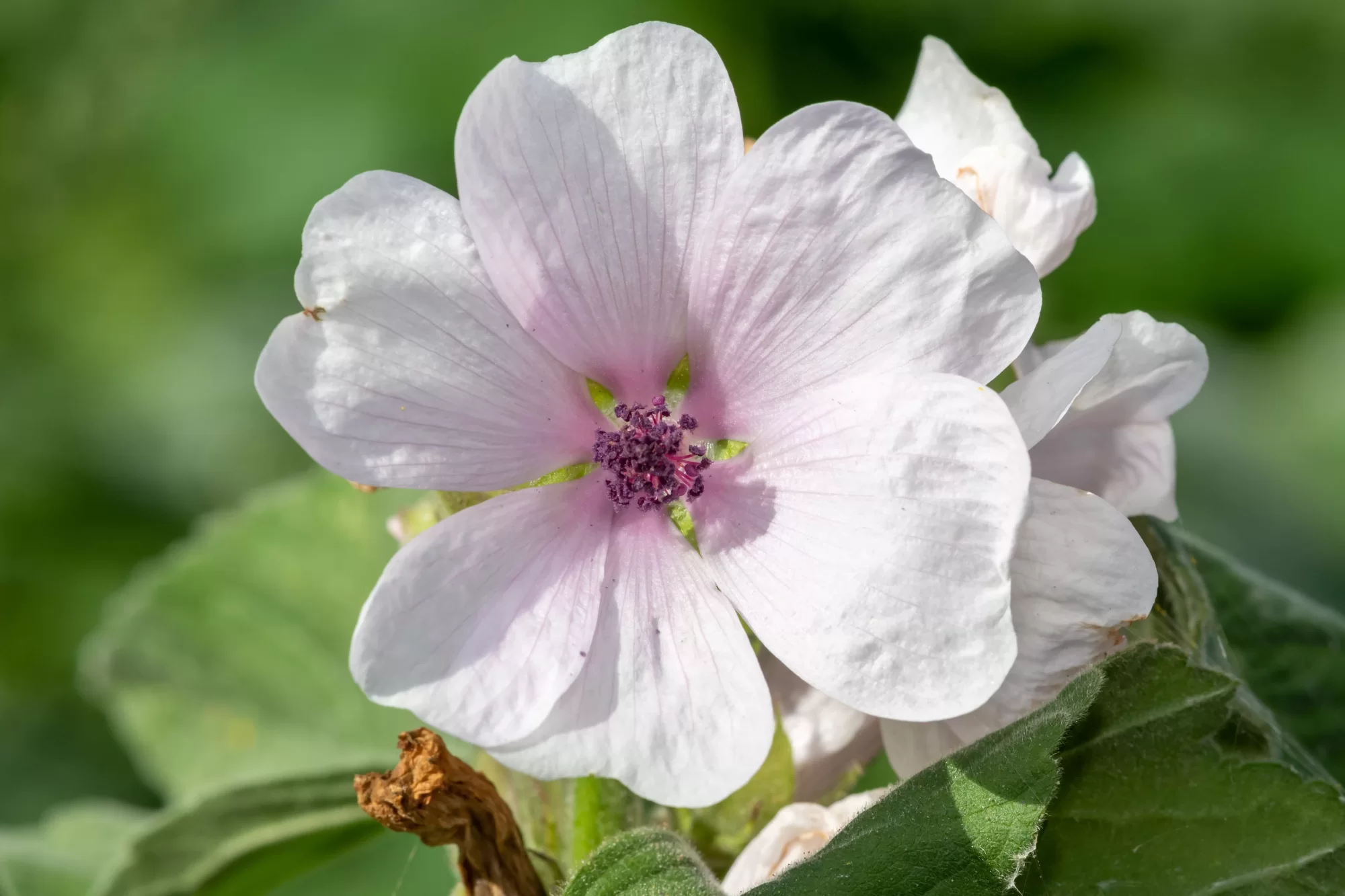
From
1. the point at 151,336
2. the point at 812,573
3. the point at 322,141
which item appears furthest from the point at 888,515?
the point at 151,336

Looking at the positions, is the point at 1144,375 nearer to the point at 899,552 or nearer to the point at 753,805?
the point at 899,552

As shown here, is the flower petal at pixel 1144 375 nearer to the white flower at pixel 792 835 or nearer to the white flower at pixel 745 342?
the white flower at pixel 745 342

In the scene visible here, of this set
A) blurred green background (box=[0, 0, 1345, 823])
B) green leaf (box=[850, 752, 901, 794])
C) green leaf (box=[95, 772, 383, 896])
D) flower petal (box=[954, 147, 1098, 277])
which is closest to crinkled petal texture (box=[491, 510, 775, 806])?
flower petal (box=[954, 147, 1098, 277])

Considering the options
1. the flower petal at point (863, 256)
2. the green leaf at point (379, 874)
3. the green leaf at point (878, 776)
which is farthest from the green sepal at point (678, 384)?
the green leaf at point (379, 874)

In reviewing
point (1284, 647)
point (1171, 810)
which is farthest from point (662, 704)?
point (1284, 647)

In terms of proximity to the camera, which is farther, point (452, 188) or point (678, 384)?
point (452, 188)

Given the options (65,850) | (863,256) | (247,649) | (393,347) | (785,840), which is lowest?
(785,840)
